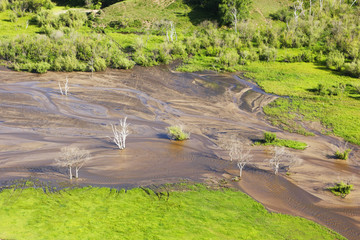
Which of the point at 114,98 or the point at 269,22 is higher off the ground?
the point at 269,22

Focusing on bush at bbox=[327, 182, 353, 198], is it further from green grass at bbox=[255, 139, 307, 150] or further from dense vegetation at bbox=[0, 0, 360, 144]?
dense vegetation at bbox=[0, 0, 360, 144]

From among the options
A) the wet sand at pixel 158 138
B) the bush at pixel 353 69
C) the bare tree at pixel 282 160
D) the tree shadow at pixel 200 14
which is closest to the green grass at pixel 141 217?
the wet sand at pixel 158 138

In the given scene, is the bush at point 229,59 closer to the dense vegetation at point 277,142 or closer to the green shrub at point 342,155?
the dense vegetation at point 277,142

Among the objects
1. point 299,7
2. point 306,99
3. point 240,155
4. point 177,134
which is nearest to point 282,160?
point 240,155

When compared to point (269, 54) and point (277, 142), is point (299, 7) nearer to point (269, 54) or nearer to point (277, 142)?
point (269, 54)

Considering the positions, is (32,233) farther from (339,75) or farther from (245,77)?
(339,75)

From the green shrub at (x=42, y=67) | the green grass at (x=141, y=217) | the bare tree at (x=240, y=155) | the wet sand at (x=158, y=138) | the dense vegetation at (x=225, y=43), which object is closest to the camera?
the green grass at (x=141, y=217)

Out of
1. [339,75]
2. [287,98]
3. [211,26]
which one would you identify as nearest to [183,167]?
[287,98]

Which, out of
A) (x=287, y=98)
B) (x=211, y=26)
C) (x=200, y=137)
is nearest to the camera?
(x=200, y=137)
